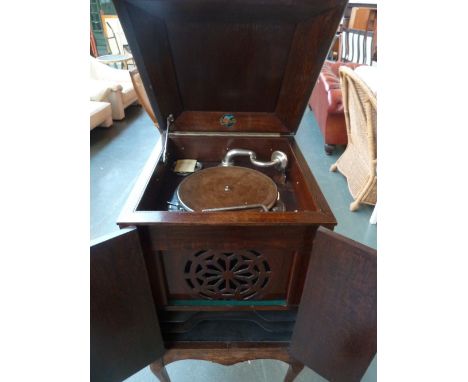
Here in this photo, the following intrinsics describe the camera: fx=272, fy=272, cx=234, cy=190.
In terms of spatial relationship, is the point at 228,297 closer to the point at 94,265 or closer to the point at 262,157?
the point at 94,265

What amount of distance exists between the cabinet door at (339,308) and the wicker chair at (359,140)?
1376mm

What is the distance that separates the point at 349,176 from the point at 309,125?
1621mm

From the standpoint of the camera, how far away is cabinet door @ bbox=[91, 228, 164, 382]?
1.70ft

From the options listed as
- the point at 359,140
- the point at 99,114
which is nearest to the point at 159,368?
the point at 359,140

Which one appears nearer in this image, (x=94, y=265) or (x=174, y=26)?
(x=94, y=265)

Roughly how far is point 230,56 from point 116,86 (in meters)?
3.11

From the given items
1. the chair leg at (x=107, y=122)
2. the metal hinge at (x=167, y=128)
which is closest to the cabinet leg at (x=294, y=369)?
the metal hinge at (x=167, y=128)

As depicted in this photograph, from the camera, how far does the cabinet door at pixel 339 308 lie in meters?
0.50

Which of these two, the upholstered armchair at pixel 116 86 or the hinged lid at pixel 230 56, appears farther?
the upholstered armchair at pixel 116 86

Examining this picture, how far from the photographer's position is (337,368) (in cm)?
65

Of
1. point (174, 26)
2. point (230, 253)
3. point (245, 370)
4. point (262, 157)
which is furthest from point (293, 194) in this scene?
point (245, 370)

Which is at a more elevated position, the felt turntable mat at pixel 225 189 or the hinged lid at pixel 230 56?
the hinged lid at pixel 230 56

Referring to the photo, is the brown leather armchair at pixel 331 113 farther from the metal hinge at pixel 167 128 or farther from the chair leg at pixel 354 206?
the metal hinge at pixel 167 128

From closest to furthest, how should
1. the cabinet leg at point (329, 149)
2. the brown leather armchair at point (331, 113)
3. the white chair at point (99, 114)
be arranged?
1. the brown leather armchair at point (331, 113)
2. the cabinet leg at point (329, 149)
3. the white chair at point (99, 114)
